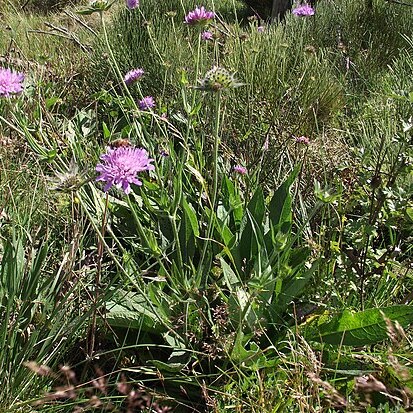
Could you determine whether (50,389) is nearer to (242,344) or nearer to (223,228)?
(242,344)

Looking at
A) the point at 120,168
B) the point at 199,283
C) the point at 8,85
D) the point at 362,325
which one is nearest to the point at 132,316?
the point at 199,283

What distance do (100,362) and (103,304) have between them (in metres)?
0.18

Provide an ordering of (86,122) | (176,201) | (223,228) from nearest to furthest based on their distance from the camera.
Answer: (176,201) → (223,228) → (86,122)

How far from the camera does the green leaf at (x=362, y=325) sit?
1333 mm

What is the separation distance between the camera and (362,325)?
4.49ft

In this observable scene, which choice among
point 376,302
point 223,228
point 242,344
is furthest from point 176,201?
point 376,302

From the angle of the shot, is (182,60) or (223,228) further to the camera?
(182,60)

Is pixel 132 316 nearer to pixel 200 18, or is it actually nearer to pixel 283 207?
pixel 283 207

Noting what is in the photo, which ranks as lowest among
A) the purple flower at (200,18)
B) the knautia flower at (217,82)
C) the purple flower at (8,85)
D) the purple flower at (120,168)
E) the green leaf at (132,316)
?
the green leaf at (132,316)

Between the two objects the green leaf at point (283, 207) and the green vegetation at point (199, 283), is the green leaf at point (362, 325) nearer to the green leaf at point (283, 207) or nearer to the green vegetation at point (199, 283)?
the green vegetation at point (199, 283)

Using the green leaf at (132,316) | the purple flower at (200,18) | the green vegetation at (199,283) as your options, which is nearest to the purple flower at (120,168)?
the green vegetation at (199,283)

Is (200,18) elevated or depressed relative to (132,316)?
elevated

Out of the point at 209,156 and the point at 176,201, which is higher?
the point at 176,201

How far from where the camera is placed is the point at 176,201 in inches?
51.8
